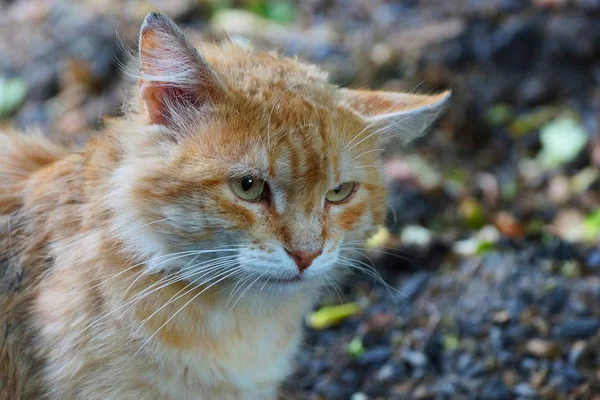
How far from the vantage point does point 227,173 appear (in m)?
2.28

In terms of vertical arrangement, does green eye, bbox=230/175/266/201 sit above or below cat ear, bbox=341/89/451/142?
below

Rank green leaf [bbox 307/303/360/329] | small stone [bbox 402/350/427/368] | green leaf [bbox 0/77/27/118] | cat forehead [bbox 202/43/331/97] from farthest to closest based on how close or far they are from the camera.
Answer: green leaf [bbox 0/77/27/118] → green leaf [bbox 307/303/360/329] → small stone [bbox 402/350/427/368] → cat forehead [bbox 202/43/331/97]

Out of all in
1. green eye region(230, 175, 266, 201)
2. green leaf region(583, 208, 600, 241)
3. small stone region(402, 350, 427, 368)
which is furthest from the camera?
green leaf region(583, 208, 600, 241)

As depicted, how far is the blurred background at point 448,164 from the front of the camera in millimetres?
3305

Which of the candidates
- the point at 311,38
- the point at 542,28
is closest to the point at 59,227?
the point at 311,38

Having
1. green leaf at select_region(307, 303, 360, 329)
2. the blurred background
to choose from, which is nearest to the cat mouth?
A: the blurred background

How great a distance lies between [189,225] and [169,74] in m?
0.43

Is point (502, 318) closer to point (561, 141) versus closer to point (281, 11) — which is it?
point (561, 141)

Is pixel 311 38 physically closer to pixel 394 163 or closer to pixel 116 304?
pixel 394 163

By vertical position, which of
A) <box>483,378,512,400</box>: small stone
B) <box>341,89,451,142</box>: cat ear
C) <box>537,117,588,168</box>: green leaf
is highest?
<box>341,89,451,142</box>: cat ear

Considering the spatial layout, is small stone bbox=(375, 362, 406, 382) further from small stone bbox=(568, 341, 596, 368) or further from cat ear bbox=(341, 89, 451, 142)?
cat ear bbox=(341, 89, 451, 142)

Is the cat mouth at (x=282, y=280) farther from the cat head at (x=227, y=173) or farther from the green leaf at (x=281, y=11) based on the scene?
the green leaf at (x=281, y=11)

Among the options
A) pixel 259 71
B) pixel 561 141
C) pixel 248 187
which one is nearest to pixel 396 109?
pixel 259 71

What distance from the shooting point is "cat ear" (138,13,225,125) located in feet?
7.19
